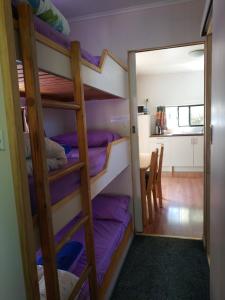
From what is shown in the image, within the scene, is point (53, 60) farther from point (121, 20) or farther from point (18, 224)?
point (121, 20)

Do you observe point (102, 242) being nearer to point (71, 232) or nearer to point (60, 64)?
point (71, 232)

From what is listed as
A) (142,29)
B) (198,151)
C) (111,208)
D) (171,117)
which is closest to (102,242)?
(111,208)

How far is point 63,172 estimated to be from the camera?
1.08m

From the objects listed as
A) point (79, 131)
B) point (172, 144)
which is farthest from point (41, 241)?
point (172, 144)

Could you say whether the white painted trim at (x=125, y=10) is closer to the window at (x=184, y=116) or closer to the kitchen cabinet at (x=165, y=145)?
the kitchen cabinet at (x=165, y=145)

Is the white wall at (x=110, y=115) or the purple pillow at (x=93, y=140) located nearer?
the purple pillow at (x=93, y=140)

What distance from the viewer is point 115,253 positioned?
193 centimetres

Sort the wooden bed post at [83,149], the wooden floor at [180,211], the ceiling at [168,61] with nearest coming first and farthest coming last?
the wooden bed post at [83,149] → the wooden floor at [180,211] → the ceiling at [168,61]

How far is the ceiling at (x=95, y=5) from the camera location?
2.18 meters

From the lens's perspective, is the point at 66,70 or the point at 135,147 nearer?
the point at 66,70

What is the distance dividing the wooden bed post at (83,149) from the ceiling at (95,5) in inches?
49.9

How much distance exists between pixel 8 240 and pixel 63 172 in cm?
36

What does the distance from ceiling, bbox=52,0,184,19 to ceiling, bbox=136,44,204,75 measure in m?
1.18

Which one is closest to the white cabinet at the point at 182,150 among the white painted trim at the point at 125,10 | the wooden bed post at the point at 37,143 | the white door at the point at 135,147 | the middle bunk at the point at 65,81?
the white door at the point at 135,147
